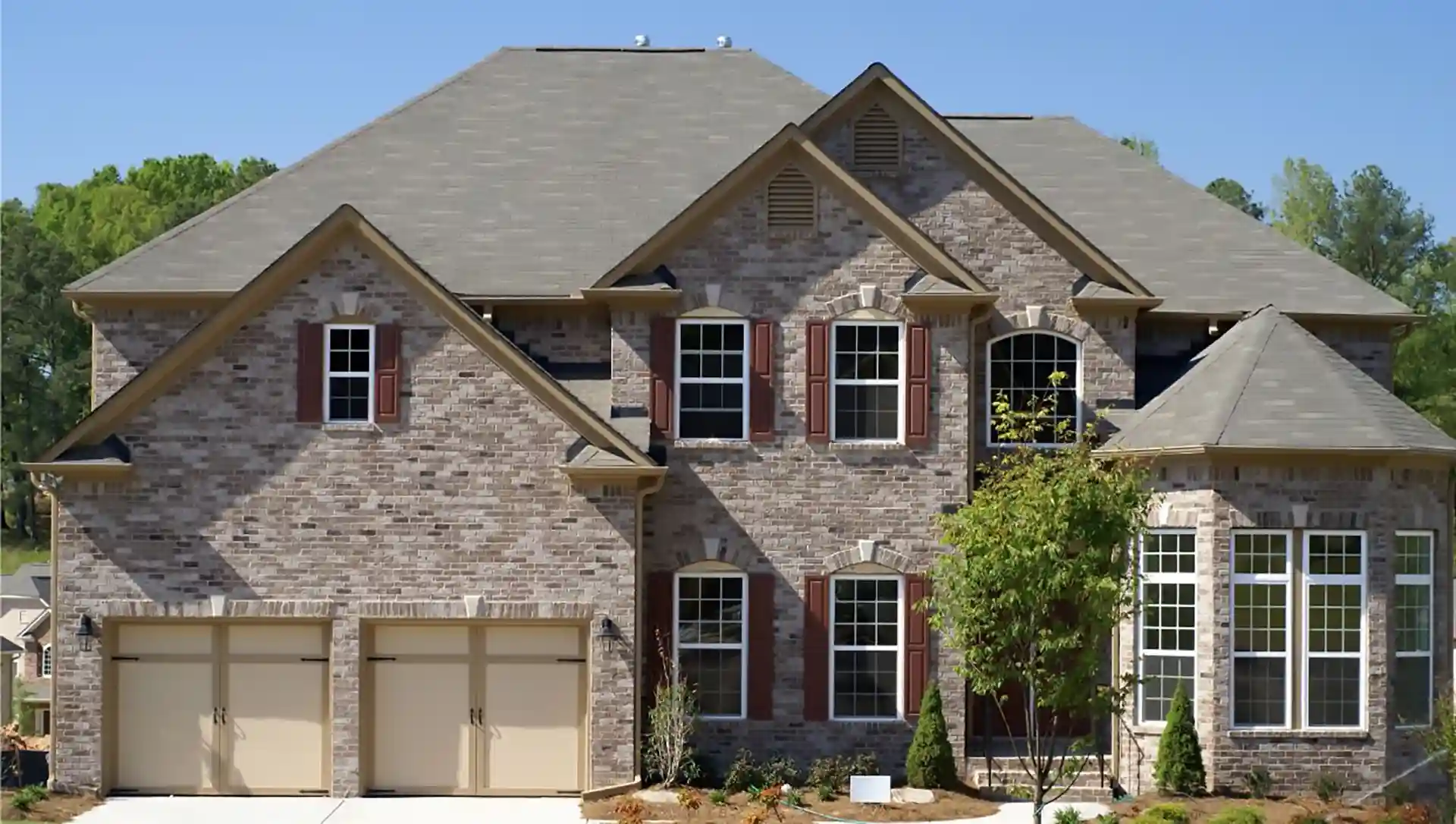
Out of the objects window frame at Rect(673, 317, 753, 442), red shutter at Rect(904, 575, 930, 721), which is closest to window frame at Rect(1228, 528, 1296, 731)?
red shutter at Rect(904, 575, 930, 721)

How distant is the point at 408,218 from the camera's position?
26.8 m

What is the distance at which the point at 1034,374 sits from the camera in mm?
25094

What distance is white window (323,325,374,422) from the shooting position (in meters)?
22.8

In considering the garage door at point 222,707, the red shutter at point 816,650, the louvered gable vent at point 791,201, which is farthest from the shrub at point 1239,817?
the garage door at point 222,707

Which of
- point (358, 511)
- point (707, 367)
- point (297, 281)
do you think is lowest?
point (358, 511)

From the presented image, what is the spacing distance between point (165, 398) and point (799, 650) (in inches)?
358

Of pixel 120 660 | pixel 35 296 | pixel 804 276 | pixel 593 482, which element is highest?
pixel 35 296

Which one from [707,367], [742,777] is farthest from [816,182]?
[742,777]

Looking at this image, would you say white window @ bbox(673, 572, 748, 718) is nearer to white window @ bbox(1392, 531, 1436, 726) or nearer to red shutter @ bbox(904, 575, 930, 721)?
red shutter @ bbox(904, 575, 930, 721)

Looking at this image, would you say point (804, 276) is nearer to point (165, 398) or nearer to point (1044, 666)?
point (1044, 666)

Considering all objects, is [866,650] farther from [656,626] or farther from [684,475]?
[684,475]

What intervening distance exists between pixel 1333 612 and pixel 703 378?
892cm

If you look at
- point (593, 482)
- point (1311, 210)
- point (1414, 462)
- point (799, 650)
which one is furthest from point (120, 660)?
point (1311, 210)

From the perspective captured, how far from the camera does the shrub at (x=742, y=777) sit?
2303 cm
